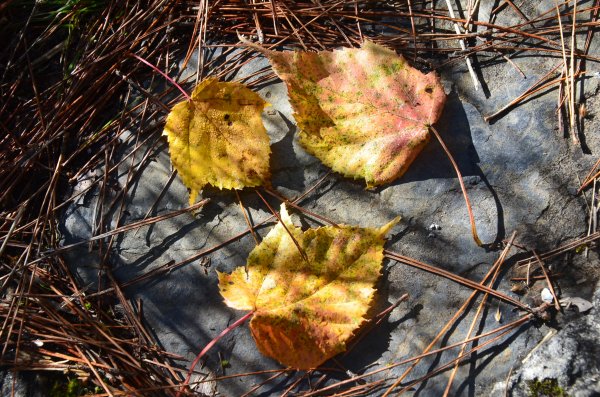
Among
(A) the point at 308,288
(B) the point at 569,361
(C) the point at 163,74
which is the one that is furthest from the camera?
(C) the point at 163,74

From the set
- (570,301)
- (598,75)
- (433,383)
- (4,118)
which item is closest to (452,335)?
(433,383)

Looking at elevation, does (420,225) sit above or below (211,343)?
above

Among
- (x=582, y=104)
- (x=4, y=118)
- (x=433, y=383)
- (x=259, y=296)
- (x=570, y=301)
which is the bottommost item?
(x=433, y=383)

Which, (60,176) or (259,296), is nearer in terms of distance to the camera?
(259,296)

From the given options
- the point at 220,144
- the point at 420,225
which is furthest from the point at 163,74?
the point at 420,225

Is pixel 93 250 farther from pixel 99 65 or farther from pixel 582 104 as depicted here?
pixel 582 104

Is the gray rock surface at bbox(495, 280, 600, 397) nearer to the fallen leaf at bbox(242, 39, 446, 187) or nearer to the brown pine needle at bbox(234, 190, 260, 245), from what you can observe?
the fallen leaf at bbox(242, 39, 446, 187)

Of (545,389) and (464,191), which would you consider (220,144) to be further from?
(545,389)

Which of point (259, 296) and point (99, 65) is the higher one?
point (99, 65)
